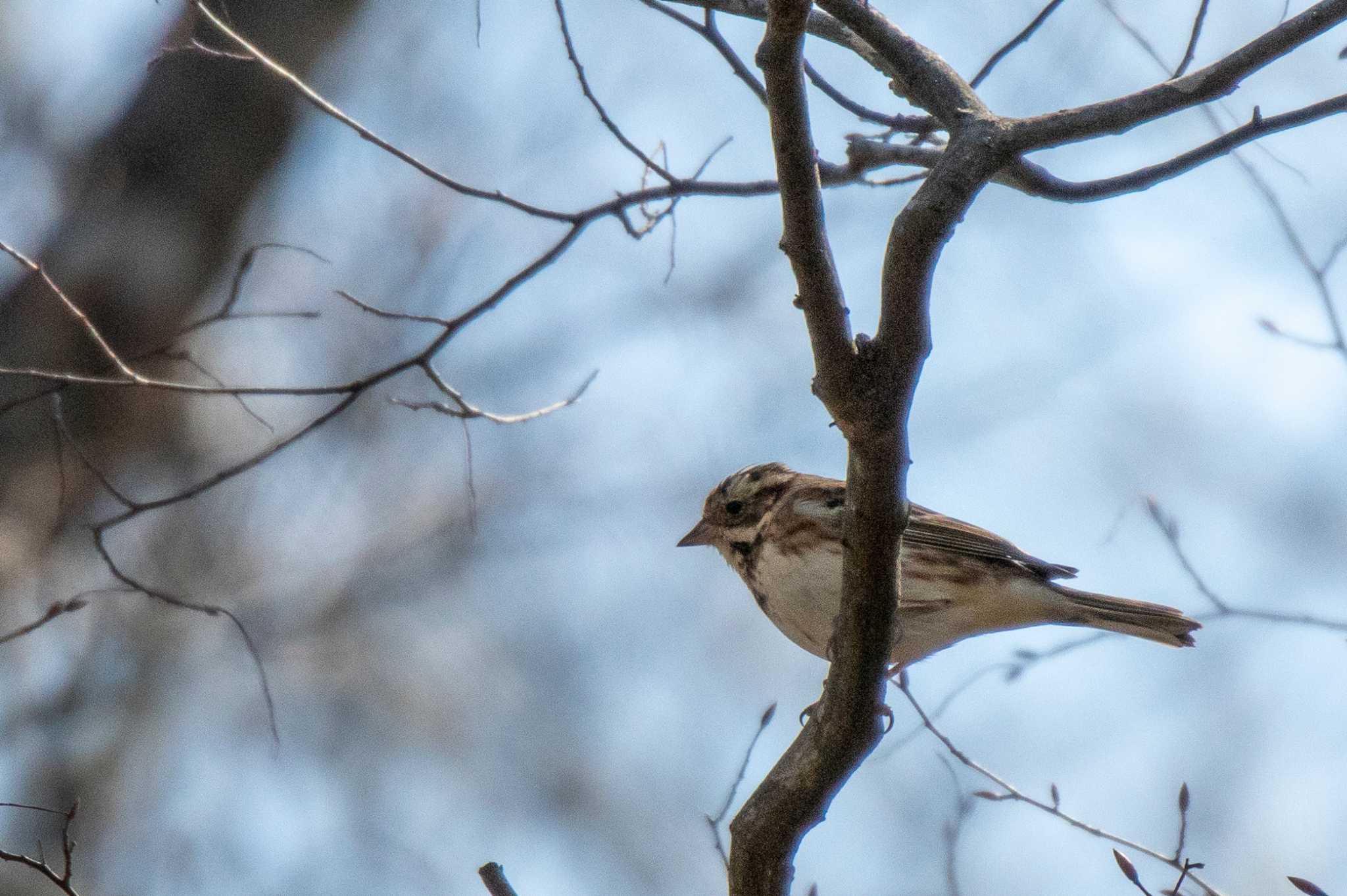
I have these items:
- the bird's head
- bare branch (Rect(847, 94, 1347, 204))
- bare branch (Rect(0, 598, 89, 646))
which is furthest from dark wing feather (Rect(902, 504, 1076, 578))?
bare branch (Rect(0, 598, 89, 646))

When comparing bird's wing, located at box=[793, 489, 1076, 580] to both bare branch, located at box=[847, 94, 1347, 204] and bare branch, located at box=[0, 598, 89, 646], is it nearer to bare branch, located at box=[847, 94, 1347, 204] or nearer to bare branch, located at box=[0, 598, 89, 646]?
bare branch, located at box=[847, 94, 1347, 204]

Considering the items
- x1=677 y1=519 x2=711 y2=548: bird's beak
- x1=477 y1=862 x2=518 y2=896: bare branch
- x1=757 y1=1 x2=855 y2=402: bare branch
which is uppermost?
x1=677 y1=519 x2=711 y2=548: bird's beak

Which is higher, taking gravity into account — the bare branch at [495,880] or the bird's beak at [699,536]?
the bird's beak at [699,536]

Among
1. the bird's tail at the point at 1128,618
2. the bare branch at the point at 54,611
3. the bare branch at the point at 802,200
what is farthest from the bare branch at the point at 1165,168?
the bare branch at the point at 54,611

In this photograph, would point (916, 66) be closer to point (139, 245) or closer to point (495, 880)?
point (495, 880)

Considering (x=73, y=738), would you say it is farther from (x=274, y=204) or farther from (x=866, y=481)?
(x=866, y=481)

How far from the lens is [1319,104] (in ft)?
11.8

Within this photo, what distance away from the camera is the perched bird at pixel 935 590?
16.8ft

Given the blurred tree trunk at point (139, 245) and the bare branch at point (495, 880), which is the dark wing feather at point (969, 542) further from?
the blurred tree trunk at point (139, 245)

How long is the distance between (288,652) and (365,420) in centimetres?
180

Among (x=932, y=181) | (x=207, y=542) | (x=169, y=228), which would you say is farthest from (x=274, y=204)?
(x=932, y=181)

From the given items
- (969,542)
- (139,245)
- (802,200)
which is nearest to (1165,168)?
(802,200)

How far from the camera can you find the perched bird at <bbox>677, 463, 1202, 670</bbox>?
16.8 feet

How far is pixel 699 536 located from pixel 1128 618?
175 cm
